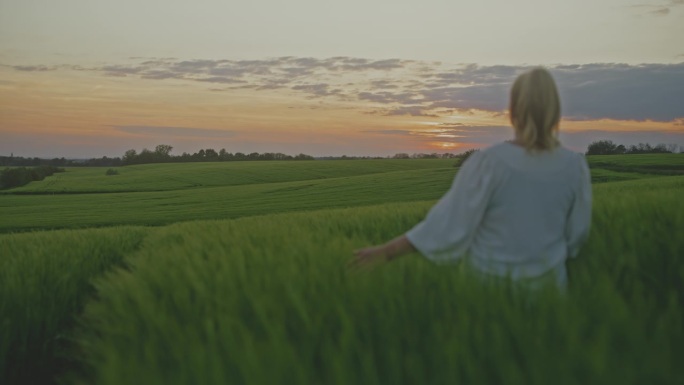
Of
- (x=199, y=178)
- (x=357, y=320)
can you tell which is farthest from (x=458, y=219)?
(x=199, y=178)

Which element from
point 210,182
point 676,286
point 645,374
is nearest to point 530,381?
point 645,374

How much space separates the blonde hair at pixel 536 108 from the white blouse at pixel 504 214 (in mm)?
110

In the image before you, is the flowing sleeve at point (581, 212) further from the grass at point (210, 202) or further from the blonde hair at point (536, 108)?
the grass at point (210, 202)

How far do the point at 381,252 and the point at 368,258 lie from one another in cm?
10

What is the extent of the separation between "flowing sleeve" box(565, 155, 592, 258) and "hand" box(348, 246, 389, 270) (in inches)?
45.2

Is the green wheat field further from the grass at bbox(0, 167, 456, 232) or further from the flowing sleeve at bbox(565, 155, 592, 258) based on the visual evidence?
the grass at bbox(0, 167, 456, 232)

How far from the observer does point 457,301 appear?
224cm

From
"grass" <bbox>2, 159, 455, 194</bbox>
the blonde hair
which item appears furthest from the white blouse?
"grass" <bbox>2, 159, 455, 194</bbox>

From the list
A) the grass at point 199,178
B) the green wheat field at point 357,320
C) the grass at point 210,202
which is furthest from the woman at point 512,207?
the grass at point 199,178

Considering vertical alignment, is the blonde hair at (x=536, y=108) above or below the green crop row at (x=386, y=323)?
above

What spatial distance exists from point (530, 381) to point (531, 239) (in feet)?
6.05

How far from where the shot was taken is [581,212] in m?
3.44

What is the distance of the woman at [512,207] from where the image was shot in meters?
3.21

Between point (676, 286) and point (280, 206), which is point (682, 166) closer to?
point (280, 206)
